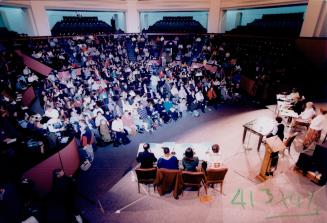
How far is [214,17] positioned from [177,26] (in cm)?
316

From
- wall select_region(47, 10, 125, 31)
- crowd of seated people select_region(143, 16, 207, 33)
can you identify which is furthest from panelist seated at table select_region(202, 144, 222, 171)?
wall select_region(47, 10, 125, 31)

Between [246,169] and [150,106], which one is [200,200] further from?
[150,106]

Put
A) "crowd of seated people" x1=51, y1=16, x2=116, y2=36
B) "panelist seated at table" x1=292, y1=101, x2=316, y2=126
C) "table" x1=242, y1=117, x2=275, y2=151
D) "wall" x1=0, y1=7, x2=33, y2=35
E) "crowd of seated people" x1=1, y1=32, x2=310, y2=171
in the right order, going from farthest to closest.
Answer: "crowd of seated people" x1=51, y1=16, x2=116, y2=36 < "wall" x1=0, y1=7, x2=33, y2=35 < "crowd of seated people" x1=1, y1=32, x2=310, y2=171 < "panelist seated at table" x1=292, y1=101, x2=316, y2=126 < "table" x1=242, y1=117, x2=275, y2=151

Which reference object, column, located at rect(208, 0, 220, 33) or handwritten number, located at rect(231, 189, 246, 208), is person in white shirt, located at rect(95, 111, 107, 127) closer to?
handwritten number, located at rect(231, 189, 246, 208)

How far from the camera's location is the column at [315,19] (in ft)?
34.0

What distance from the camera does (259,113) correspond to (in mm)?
8359

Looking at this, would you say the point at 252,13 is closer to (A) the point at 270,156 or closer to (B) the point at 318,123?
(B) the point at 318,123

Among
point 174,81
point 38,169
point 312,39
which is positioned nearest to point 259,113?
point 174,81

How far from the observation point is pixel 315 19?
1073cm

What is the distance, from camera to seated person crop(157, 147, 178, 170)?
4449 mm

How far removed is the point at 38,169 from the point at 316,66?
38.6ft

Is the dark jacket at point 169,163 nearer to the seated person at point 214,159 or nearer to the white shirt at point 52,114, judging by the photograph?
the seated person at point 214,159

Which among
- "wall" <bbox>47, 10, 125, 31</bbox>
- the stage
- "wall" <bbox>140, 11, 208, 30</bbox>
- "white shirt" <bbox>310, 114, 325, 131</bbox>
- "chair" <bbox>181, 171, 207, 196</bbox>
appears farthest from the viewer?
"wall" <bbox>140, 11, 208, 30</bbox>

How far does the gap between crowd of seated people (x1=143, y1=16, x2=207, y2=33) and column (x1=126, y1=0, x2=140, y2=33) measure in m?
1.01
